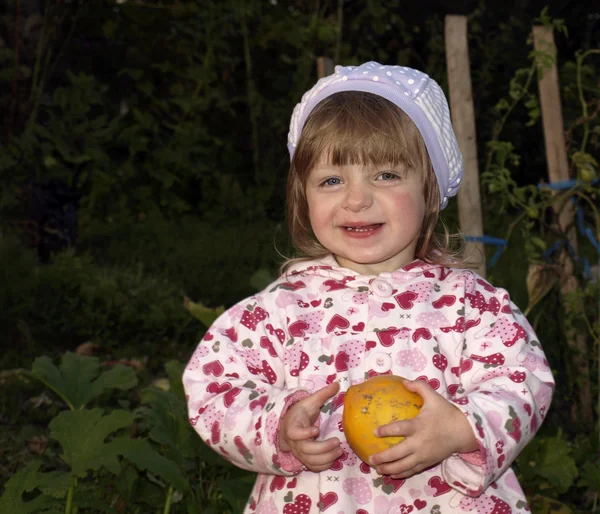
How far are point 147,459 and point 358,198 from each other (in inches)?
39.1

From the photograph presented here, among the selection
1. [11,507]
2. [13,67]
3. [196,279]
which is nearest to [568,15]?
[196,279]

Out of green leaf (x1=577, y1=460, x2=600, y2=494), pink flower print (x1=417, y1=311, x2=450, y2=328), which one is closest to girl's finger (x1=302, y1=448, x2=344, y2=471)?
pink flower print (x1=417, y1=311, x2=450, y2=328)

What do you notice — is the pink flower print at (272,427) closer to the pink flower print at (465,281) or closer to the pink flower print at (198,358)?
the pink flower print at (198,358)

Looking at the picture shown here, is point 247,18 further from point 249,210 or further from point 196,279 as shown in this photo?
point 196,279

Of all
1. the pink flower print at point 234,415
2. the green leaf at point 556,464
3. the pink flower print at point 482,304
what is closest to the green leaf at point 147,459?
the pink flower print at point 234,415

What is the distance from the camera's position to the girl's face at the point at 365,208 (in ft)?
6.80

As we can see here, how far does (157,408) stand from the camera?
2863mm

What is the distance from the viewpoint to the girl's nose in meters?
2.05

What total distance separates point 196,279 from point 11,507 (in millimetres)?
3917

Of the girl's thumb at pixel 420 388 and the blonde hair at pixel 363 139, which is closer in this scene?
the girl's thumb at pixel 420 388

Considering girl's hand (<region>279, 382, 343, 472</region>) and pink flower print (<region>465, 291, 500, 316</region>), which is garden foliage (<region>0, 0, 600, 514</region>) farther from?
girl's hand (<region>279, 382, 343, 472</region>)

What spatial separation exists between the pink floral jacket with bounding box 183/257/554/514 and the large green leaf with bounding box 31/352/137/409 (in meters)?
0.88

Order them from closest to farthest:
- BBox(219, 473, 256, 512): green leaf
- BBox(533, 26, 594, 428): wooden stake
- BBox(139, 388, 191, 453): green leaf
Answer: BBox(219, 473, 256, 512): green leaf
BBox(139, 388, 191, 453): green leaf
BBox(533, 26, 594, 428): wooden stake

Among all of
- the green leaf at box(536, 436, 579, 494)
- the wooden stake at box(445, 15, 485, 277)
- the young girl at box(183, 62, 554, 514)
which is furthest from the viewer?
the wooden stake at box(445, 15, 485, 277)
